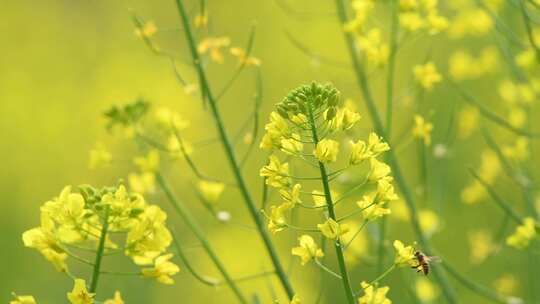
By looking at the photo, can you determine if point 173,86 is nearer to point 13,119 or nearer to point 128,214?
point 13,119

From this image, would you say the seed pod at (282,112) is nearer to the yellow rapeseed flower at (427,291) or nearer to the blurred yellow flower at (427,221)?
the blurred yellow flower at (427,221)

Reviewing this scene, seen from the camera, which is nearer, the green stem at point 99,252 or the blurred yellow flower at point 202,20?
the green stem at point 99,252

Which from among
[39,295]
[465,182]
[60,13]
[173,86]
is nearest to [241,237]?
[39,295]

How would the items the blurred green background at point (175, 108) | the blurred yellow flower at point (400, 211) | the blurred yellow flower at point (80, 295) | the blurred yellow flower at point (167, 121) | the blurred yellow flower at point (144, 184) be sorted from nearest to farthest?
the blurred yellow flower at point (80, 295) < the blurred yellow flower at point (167, 121) < the blurred yellow flower at point (144, 184) < the blurred yellow flower at point (400, 211) < the blurred green background at point (175, 108)

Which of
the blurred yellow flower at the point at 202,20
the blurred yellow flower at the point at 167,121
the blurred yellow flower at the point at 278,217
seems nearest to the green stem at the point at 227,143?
the blurred yellow flower at the point at 202,20

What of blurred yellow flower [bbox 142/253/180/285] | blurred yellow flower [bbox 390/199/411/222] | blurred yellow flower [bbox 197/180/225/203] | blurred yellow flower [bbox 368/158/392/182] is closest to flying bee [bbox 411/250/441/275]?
blurred yellow flower [bbox 368/158/392/182]

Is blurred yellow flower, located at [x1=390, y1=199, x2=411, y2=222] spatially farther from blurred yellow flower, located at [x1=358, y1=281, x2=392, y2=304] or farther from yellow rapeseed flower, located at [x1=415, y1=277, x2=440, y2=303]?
blurred yellow flower, located at [x1=358, y1=281, x2=392, y2=304]
